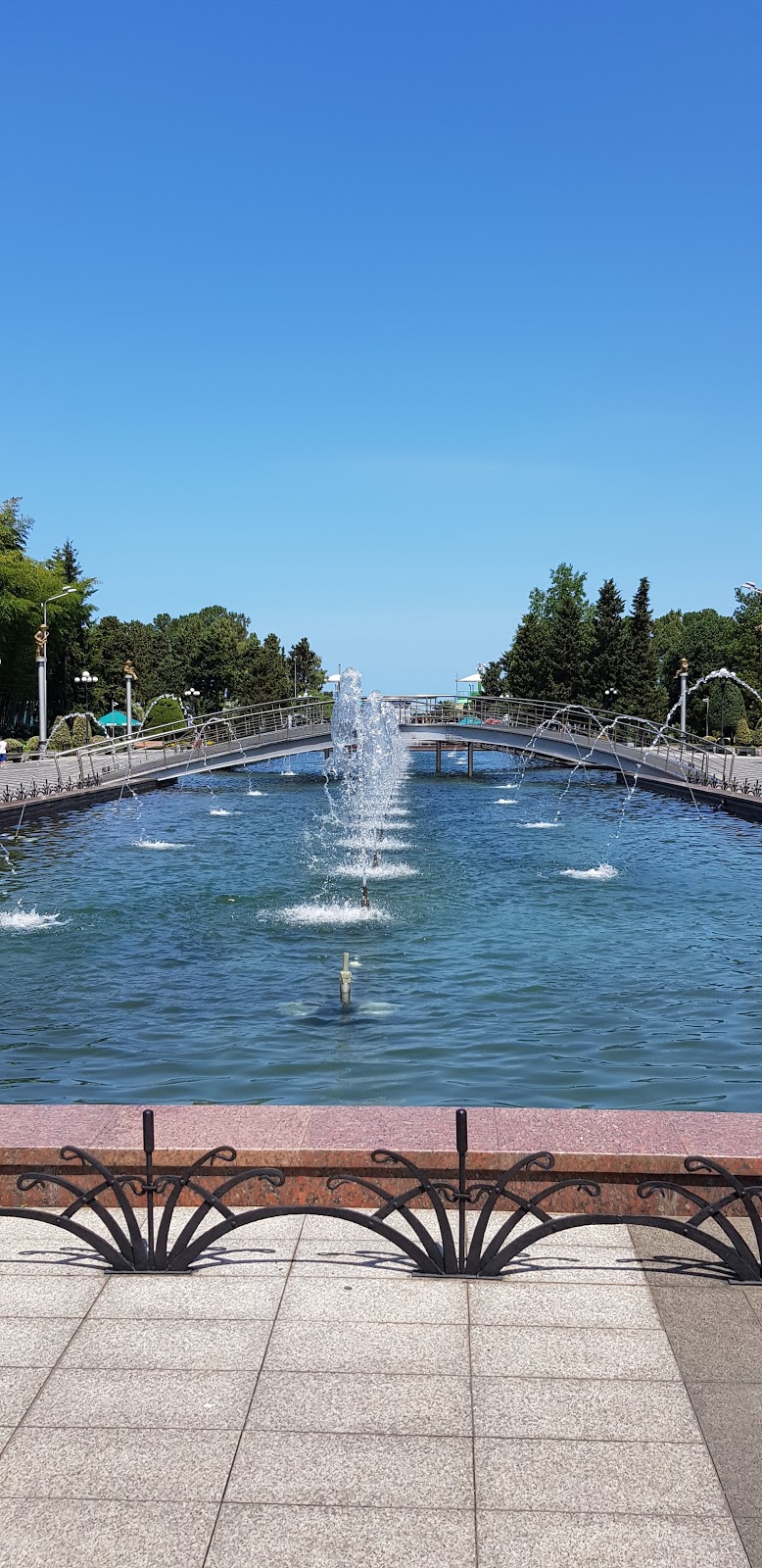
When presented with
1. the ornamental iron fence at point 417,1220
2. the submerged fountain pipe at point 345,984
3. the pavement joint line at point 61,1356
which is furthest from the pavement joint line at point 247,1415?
the submerged fountain pipe at point 345,984

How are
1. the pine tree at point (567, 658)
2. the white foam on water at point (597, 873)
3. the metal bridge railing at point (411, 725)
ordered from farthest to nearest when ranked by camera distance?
1. the pine tree at point (567, 658)
2. the metal bridge railing at point (411, 725)
3. the white foam on water at point (597, 873)

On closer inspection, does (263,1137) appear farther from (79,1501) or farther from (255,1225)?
(79,1501)

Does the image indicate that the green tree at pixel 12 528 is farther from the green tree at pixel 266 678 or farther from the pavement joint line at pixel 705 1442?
the pavement joint line at pixel 705 1442

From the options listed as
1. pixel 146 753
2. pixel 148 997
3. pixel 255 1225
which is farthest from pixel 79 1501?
pixel 146 753

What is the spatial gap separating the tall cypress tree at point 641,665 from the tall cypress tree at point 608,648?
0.42 meters

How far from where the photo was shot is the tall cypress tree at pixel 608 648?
267 feet

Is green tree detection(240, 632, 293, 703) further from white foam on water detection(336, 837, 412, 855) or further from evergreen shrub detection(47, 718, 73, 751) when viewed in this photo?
white foam on water detection(336, 837, 412, 855)

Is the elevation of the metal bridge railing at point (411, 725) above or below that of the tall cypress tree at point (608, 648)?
below

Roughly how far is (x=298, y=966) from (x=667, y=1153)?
1006 cm

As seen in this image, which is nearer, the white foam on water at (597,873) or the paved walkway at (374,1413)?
the paved walkway at (374,1413)

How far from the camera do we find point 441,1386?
15.9 ft

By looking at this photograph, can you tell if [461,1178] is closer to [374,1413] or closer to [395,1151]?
[395,1151]

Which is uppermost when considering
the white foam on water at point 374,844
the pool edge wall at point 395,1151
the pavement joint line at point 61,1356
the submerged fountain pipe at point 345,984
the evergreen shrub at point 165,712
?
the evergreen shrub at point 165,712

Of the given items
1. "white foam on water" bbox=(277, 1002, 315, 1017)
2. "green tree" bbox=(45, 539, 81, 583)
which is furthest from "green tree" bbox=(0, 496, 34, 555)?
"white foam on water" bbox=(277, 1002, 315, 1017)
